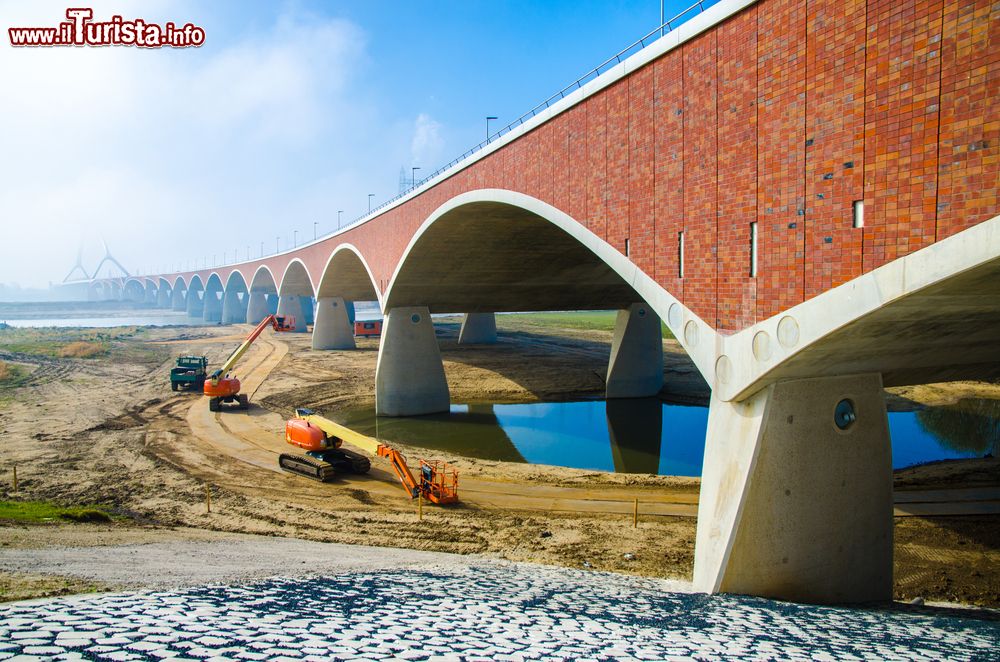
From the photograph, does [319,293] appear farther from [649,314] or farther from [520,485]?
[520,485]

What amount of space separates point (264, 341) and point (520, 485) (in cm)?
5122

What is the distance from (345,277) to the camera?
55.9 meters

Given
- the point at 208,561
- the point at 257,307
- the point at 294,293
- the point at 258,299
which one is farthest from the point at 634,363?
the point at 257,307

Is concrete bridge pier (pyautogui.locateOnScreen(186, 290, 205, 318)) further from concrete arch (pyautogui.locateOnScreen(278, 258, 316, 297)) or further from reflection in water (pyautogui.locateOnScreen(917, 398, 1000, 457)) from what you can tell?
reflection in water (pyautogui.locateOnScreen(917, 398, 1000, 457))

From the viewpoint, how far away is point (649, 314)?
3788cm

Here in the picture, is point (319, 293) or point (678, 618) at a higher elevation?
point (319, 293)

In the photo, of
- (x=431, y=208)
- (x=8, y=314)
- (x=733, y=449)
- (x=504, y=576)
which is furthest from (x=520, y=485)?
(x=8, y=314)

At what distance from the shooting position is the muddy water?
2566cm

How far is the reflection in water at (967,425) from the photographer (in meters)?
25.8

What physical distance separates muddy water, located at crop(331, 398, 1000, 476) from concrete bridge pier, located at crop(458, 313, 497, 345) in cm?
2274

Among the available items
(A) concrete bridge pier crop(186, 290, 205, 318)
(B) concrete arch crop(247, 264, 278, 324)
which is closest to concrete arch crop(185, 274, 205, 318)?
(A) concrete bridge pier crop(186, 290, 205, 318)

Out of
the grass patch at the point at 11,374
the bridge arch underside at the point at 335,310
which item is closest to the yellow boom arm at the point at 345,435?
the grass patch at the point at 11,374

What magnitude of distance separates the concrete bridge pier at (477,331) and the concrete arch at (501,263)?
20859 millimetres

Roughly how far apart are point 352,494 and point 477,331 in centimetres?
4143
